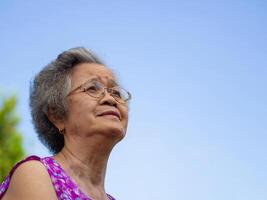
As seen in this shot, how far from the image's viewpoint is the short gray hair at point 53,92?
9.78 feet

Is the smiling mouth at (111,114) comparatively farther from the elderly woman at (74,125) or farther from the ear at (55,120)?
the ear at (55,120)

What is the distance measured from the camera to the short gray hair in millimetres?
2980

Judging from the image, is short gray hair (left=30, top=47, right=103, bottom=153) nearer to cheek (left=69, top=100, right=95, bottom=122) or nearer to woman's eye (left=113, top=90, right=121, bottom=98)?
cheek (left=69, top=100, right=95, bottom=122)

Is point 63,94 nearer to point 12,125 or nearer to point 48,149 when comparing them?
point 48,149

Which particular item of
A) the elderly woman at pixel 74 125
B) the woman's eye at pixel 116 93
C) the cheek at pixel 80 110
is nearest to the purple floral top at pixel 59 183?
the elderly woman at pixel 74 125

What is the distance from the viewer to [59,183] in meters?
2.48

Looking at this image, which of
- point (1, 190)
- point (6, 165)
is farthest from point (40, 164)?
point (6, 165)

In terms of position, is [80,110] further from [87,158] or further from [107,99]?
[87,158]

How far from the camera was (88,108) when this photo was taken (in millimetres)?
2852

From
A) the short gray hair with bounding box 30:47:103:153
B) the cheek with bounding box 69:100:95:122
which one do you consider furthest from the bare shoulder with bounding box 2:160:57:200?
the short gray hair with bounding box 30:47:103:153

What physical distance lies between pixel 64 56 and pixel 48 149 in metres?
0.65

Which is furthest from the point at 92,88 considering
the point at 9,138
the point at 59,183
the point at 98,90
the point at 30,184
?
the point at 9,138

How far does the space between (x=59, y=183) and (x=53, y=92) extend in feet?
2.42

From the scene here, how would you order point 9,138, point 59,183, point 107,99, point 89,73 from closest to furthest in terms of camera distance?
point 59,183, point 107,99, point 89,73, point 9,138
